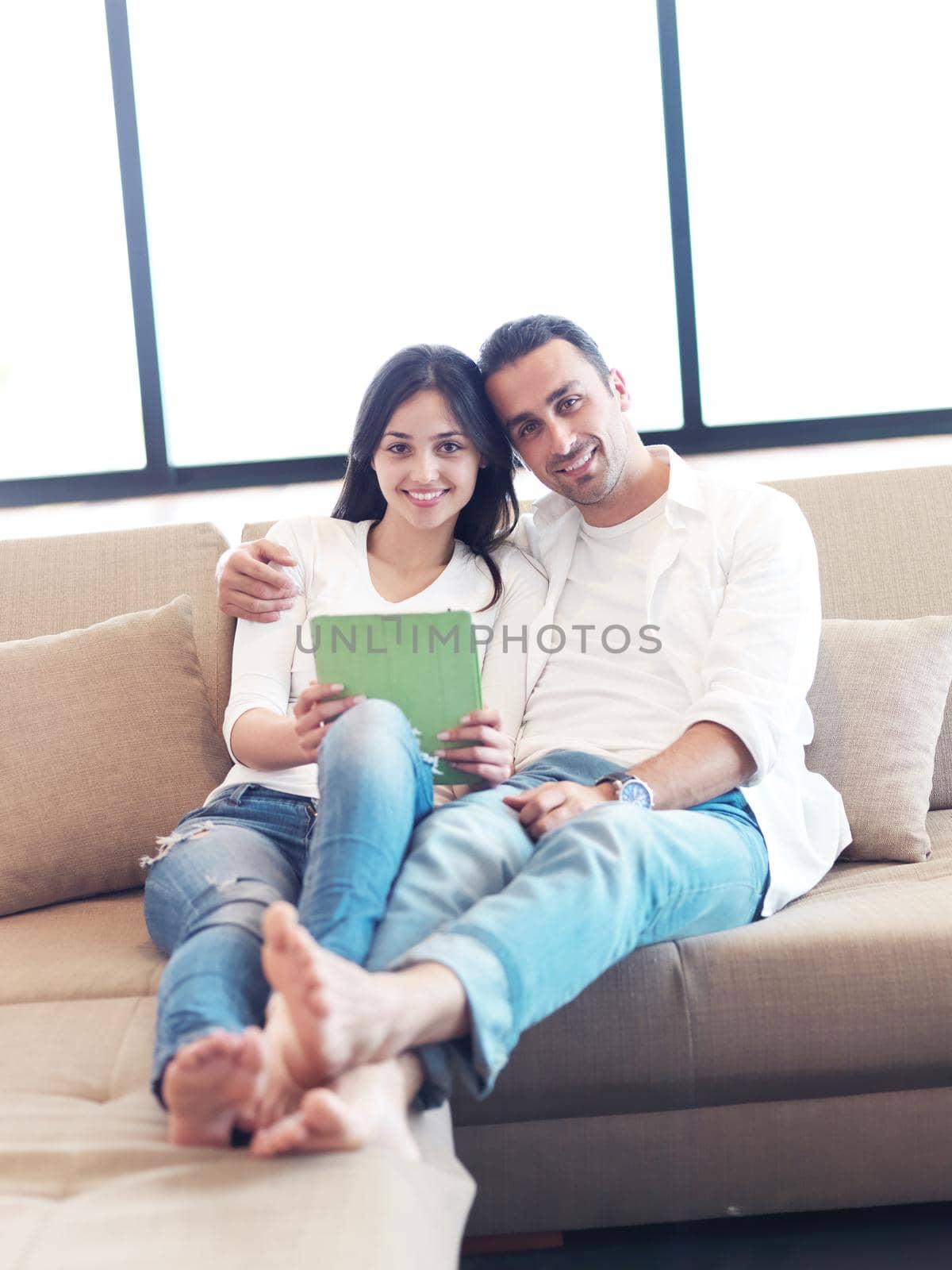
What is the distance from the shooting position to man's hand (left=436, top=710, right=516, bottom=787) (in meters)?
1.52

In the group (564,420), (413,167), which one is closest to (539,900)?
(564,420)

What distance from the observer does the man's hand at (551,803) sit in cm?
146

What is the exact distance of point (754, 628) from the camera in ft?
5.55

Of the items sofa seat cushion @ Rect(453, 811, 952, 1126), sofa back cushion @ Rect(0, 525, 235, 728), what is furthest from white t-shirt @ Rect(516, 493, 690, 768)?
sofa back cushion @ Rect(0, 525, 235, 728)

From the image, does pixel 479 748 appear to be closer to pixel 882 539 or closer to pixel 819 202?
pixel 882 539

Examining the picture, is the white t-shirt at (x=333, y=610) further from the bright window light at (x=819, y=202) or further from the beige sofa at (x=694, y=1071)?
the bright window light at (x=819, y=202)

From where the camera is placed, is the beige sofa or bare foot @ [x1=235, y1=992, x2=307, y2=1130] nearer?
bare foot @ [x1=235, y1=992, x2=307, y2=1130]

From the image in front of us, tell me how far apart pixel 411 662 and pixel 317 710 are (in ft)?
0.44

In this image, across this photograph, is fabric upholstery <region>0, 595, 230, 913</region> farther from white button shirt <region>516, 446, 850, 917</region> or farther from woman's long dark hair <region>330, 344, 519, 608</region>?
white button shirt <region>516, 446, 850, 917</region>

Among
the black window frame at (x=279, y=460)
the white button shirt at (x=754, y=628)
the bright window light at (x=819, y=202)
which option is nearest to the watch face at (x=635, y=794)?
the white button shirt at (x=754, y=628)

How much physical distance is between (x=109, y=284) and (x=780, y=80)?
179cm

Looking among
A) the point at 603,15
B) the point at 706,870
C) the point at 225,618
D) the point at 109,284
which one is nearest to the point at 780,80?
the point at 603,15

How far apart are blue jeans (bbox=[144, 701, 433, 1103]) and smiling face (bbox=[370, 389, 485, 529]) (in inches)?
20.0

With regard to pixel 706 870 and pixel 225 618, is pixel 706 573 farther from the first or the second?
pixel 225 618
